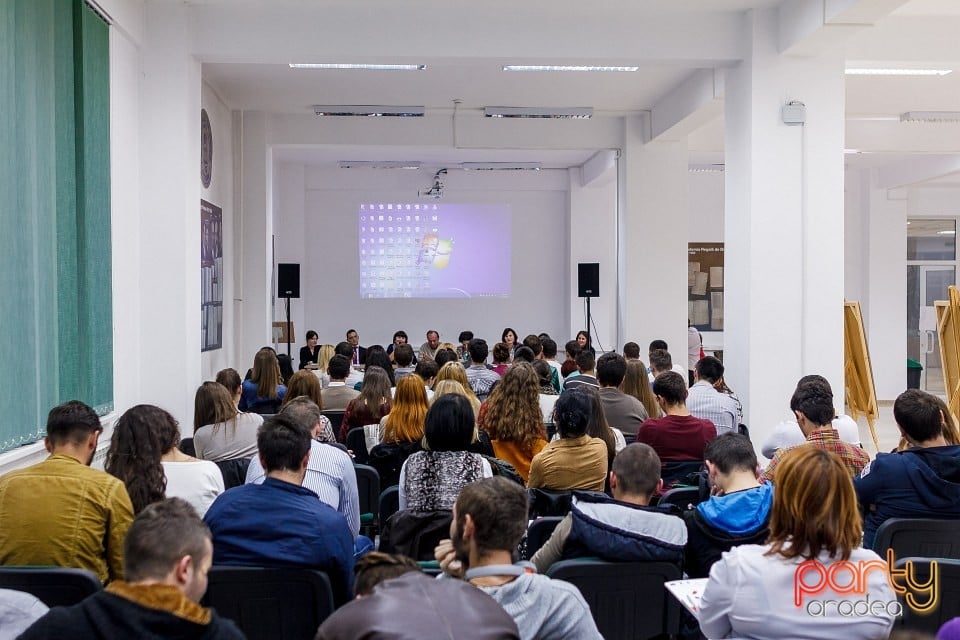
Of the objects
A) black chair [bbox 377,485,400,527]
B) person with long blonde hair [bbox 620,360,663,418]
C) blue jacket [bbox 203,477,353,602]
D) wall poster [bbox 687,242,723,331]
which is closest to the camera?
blue jacket [bbox 203,477,353,602]

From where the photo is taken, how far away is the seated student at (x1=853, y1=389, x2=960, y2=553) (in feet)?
11.4

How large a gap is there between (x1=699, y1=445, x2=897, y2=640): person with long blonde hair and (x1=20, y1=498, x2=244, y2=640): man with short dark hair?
1236mm

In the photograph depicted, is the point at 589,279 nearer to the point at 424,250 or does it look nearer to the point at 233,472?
the point at 424,250

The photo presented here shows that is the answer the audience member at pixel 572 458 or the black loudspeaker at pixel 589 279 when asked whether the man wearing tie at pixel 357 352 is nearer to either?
the black loudspeaker at pixel 589 279

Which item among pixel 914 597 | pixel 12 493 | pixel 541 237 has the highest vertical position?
pixel 541 237

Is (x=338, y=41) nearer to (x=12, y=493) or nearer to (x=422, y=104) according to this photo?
(x=422, y=104)

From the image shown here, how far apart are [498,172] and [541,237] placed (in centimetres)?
133

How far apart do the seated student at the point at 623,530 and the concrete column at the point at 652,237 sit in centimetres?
826

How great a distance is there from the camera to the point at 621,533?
9.48 feet

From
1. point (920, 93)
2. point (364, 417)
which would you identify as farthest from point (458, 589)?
point (920, 93)

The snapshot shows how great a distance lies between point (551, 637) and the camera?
2072mm

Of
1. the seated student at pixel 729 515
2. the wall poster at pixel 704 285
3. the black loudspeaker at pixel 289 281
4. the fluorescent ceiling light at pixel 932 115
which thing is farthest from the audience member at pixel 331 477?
the wall poster at pixel 704 285

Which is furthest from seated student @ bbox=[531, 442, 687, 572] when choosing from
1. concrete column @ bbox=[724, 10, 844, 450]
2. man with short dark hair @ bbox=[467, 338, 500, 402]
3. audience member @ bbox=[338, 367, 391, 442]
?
concrete column @ bbox=[724, 10, 844, 450]

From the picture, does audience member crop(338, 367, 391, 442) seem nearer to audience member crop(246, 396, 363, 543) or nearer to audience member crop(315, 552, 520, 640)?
audience member crop(246, 396, 363, 543)
